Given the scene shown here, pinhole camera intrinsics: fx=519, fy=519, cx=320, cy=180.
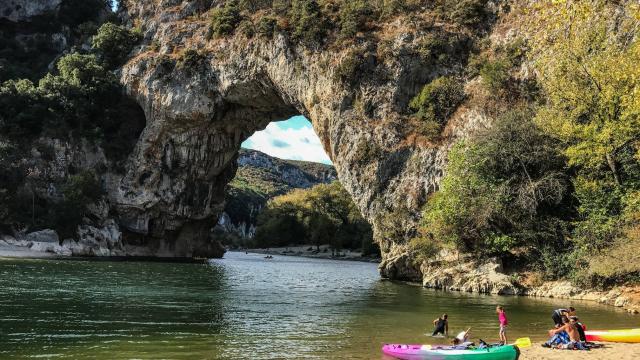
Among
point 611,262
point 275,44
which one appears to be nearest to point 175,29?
point 275,44

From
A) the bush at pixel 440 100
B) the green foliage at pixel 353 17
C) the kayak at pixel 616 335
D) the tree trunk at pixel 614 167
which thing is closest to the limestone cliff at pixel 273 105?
the green foliage at pixel 353 17

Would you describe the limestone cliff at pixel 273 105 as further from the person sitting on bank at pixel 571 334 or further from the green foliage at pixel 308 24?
the person sitting on bank at pixel 571 334

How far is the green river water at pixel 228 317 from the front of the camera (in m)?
15.9

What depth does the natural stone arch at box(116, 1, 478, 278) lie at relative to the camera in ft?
157

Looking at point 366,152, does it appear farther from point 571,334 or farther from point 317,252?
point 317,252

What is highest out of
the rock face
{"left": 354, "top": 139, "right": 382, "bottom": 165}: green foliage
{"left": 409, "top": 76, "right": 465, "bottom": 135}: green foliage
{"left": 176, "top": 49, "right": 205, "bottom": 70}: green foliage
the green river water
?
the rock face

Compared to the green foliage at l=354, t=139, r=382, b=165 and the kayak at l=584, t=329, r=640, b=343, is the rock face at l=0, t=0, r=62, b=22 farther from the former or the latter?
the kayak at l=584, t=329, r=640, b=343

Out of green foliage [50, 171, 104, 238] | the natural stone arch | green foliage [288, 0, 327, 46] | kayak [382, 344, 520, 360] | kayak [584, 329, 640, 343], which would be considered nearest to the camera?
kayak [382, 344, 520, 360]

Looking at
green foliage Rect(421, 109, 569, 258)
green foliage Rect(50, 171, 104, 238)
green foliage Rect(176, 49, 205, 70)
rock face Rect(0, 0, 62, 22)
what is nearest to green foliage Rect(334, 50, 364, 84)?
green foliage Rect(421, 109, 569, 258)

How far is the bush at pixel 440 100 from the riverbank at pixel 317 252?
47090mm

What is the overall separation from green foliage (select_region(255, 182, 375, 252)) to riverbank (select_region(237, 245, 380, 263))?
1.54 meters

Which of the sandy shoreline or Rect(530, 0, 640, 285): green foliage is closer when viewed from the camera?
Rect(530, 0, 640, 285): green foliage

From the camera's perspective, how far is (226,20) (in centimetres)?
6488

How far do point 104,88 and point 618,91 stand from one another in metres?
60.7
